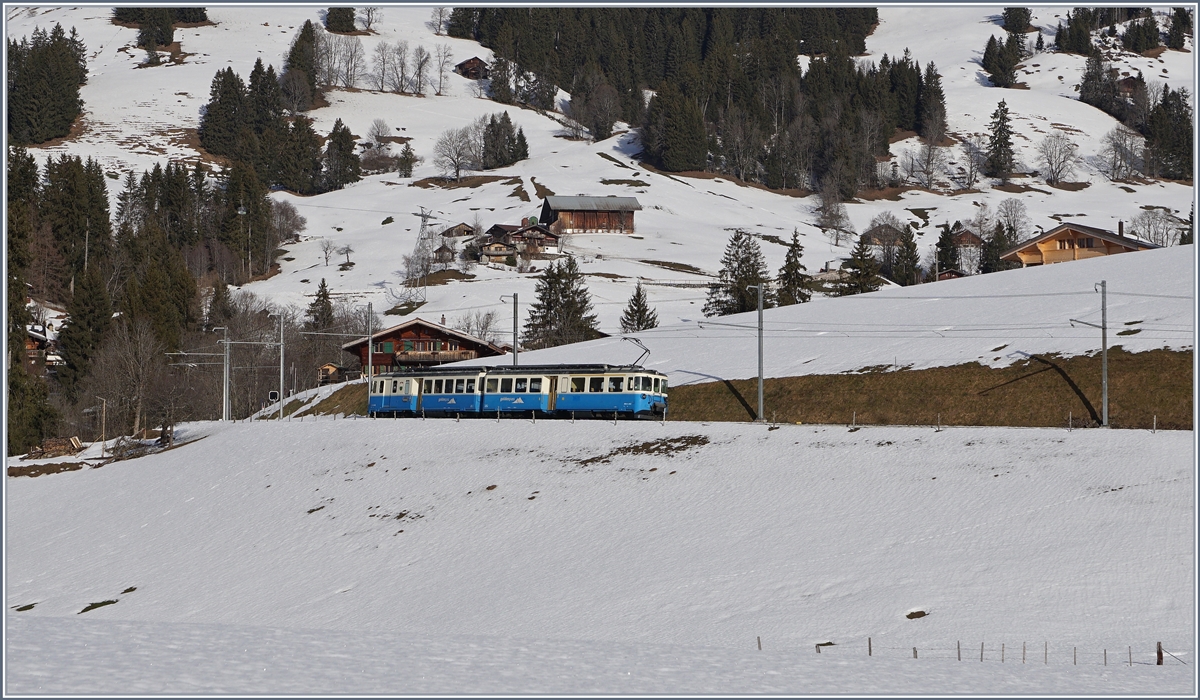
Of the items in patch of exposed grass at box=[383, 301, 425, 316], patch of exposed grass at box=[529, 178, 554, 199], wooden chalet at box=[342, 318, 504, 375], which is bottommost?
wooden chalet at box=[342, 318, 504, 375]

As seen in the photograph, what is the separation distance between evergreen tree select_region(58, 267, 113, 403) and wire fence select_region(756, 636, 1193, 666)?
299ft

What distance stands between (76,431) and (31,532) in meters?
44.5

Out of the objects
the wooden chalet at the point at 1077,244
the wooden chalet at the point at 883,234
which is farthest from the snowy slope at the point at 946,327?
the wooden chalet at the point at 883,234

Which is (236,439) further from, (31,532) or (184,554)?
(184,554)

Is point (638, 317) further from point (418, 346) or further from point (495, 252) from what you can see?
point (495, 252)

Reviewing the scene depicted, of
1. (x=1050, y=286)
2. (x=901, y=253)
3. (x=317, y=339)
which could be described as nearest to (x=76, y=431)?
(x=317, y=339)

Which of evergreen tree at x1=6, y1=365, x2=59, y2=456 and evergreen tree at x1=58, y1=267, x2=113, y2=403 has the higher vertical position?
evergreen tree at x1=58, y1=267, x2=113, y2=403

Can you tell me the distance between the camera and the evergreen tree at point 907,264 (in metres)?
142

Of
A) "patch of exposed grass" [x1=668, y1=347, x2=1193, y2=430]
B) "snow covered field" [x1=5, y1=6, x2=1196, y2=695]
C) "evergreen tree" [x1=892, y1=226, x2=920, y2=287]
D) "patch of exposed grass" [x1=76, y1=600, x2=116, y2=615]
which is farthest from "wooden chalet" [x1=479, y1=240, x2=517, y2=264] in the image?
"patch of exposed grass" [x1=76, y1=600, x2=116, y2=615]

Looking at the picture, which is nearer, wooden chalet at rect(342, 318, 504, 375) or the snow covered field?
the snow covered field

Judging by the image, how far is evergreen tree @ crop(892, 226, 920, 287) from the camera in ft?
466

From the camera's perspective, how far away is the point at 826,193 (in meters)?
194

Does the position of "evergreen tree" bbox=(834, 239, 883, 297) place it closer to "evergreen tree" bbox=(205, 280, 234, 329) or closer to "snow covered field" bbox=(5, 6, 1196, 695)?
"snow covered field" bbox=(5, 6, 1196, 695)

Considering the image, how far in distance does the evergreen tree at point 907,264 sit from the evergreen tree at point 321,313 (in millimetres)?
74033
